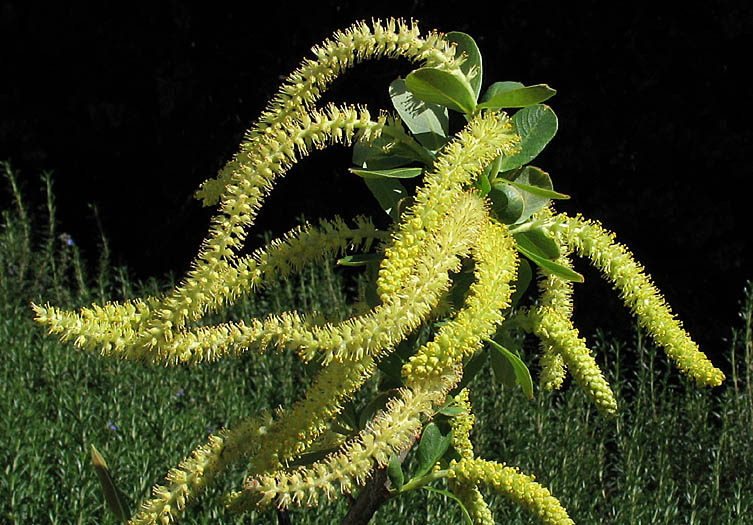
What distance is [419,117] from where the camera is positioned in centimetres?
72

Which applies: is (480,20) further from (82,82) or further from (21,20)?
(21,20)

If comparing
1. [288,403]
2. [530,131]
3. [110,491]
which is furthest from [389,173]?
[288,403]

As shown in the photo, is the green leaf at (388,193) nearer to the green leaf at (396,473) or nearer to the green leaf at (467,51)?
the green leaf at (467,51)

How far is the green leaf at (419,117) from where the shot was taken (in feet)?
2.34

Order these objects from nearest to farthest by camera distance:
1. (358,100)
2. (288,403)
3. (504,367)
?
(504,367) < (288,403) < (358,100)

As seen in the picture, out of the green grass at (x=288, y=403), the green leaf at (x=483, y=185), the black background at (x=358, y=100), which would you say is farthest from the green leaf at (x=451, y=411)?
the black background at (x=358, y=100)

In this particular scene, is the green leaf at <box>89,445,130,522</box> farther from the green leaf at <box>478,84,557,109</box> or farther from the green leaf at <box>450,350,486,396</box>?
the green leaf at <box>478,84,557,109</box>

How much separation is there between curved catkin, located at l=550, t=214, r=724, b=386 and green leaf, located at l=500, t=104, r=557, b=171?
2.7 inches

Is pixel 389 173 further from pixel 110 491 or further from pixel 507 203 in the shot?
pixel 110 491

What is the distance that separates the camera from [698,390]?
2379mm

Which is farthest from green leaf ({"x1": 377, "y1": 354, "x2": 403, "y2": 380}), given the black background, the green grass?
the black background

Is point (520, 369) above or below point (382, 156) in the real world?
below

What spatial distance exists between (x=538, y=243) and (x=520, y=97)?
14 centimetres

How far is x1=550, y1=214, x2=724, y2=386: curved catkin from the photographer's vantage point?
73 cm
